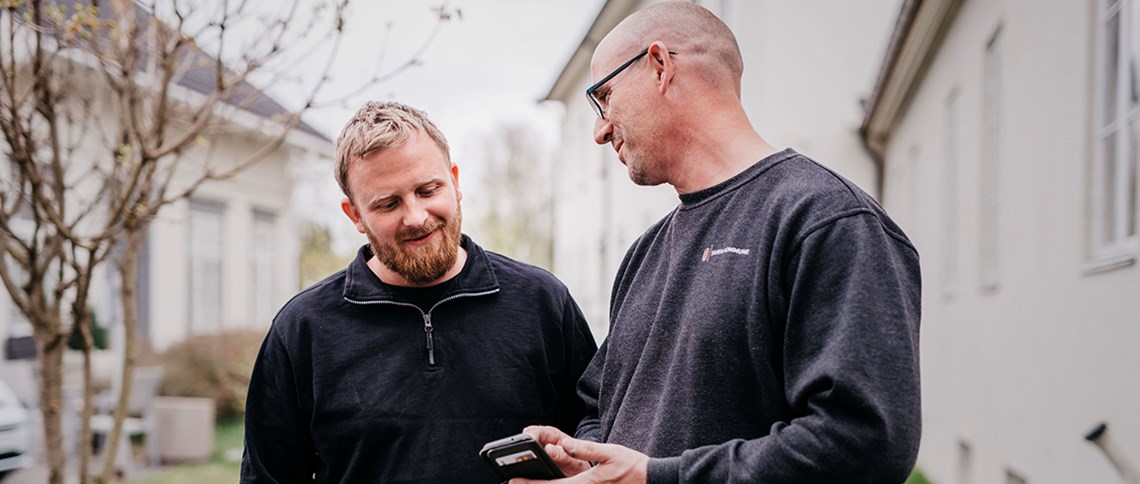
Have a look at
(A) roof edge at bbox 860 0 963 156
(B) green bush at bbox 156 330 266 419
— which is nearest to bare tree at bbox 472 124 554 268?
(B) green bush at bbox 156 330 266 419

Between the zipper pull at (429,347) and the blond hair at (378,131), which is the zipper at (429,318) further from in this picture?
the blond hair at (378,131)

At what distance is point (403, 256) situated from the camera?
2967 mm

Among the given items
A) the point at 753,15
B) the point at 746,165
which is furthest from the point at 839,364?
the point at 753,15

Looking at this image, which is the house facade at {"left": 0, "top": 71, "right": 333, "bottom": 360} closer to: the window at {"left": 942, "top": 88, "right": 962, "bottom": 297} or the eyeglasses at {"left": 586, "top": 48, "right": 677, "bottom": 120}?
the window at {"left": 942, "top": 88, "right": 962, "bottom": 297}

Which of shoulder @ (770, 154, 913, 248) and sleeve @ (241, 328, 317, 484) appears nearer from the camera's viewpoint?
shoulder @ (770, 154, 913, 248)

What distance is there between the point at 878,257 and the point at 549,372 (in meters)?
1.32

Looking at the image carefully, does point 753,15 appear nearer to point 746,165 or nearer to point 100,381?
point 100,381

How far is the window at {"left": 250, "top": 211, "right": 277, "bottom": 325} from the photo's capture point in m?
20.5

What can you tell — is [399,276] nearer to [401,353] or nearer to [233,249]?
[401,353]

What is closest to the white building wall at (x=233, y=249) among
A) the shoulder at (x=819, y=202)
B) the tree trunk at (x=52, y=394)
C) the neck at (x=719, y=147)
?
the tree trunk at (x=52, y=394)

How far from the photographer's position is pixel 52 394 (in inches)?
185

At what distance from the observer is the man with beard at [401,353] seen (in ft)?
9.66

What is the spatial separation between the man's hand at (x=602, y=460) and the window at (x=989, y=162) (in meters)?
6.59

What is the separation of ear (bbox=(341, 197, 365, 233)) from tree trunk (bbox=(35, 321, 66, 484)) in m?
2.12
